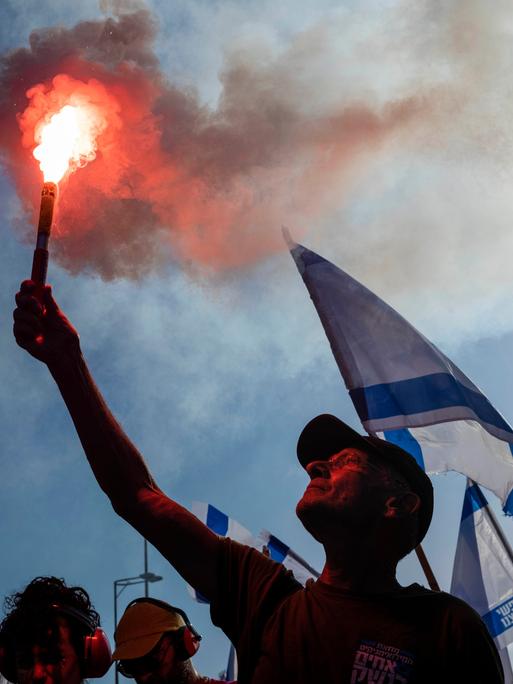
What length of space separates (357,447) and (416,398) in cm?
547

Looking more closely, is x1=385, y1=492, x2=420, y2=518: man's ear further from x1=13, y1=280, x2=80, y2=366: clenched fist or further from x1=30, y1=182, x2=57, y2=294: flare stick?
x1=30, y1=182, x2=57, y2=294: flare stick

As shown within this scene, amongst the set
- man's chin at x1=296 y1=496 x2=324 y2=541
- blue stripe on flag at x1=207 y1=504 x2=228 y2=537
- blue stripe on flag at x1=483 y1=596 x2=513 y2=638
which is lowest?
man's chin at x1=296 y1=496 x2=324 y2=541

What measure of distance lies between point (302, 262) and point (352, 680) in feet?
24.7

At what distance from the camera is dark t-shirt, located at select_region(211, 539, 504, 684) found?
2498 mm

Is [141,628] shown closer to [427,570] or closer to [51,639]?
[51,639]

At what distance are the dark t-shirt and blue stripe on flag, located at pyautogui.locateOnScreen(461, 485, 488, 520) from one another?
8.25m

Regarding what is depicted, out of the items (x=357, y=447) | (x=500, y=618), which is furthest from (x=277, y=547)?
(x=357, y=447)

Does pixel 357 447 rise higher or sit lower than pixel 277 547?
lower

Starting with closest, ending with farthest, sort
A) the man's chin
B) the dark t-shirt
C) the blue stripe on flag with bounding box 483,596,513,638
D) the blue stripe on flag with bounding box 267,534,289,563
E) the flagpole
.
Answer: the dark t-shirt
the man's chin
the flagpole
the blue stripe on flag with bounding box 483,596,513,638
the blue stripe on flag with bounding box 267,534,289,563

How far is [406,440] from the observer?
8.73 m

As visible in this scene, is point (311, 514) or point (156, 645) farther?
point (156, 645)

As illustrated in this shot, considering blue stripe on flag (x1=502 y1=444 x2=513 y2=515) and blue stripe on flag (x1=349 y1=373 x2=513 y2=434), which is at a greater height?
blue stripe on flag (x1=349 y1=373 x2=513 y2=434)

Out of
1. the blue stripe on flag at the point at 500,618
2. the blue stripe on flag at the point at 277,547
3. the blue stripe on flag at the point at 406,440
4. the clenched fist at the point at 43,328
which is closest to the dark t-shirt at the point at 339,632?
the clenched fist at the point at 43,328

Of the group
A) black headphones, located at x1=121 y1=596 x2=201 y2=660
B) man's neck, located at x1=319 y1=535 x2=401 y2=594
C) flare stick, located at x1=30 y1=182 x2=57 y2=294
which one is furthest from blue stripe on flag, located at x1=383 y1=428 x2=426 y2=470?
flare stick, located at x1=30 y1=182 x2=57 y2=294
